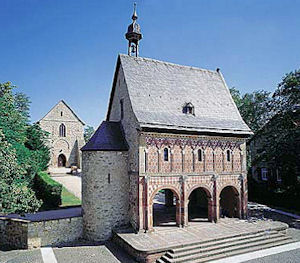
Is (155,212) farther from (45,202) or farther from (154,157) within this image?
(45,202)

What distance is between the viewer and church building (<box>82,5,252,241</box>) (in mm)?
15797

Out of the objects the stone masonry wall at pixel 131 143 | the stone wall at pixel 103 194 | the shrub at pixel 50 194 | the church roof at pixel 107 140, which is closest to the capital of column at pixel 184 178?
the stone masonry wall at pixel 131 143

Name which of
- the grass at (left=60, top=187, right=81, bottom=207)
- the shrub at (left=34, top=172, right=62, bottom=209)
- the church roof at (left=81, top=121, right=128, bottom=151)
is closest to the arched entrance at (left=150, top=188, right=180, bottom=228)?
the church roof at (left=81, top=121, right=128, bottom=151)

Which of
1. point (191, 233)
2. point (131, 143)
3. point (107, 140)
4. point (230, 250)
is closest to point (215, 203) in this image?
point (191, 233)

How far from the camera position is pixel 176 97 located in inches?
730

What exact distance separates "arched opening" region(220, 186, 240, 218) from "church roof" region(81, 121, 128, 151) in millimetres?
9093

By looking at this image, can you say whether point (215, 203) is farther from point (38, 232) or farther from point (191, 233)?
point (38, 232)

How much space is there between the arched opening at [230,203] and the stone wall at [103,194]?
8101mm

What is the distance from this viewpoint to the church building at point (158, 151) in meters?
15.8

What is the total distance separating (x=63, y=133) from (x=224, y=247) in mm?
32517

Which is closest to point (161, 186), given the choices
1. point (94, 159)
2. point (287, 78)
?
point (94, 159)

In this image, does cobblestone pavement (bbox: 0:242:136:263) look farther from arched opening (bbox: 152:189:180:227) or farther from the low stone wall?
arched opening (bbox: 152:189:180:227)

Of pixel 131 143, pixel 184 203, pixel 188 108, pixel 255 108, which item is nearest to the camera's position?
pixel 184 203

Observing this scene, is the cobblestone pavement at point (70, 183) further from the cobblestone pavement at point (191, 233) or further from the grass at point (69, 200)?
the cobblestone pavement at point (191, 233)
